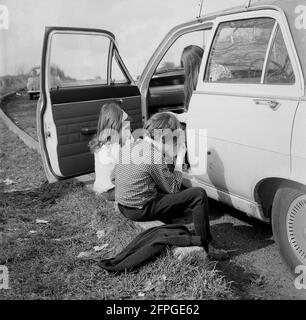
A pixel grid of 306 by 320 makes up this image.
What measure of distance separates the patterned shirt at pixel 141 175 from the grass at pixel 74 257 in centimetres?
40

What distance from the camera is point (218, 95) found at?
4074mm

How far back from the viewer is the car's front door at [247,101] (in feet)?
11.2

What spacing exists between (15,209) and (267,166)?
2972 millimetres

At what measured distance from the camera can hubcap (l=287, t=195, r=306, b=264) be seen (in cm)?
339

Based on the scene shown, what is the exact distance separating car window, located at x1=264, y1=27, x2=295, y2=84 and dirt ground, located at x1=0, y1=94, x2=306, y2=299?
4.70ft

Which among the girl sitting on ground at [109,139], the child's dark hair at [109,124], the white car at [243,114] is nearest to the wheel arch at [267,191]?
the white car at [243,114]

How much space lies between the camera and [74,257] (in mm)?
3854

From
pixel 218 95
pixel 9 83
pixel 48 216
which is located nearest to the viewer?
pixel 218 95
